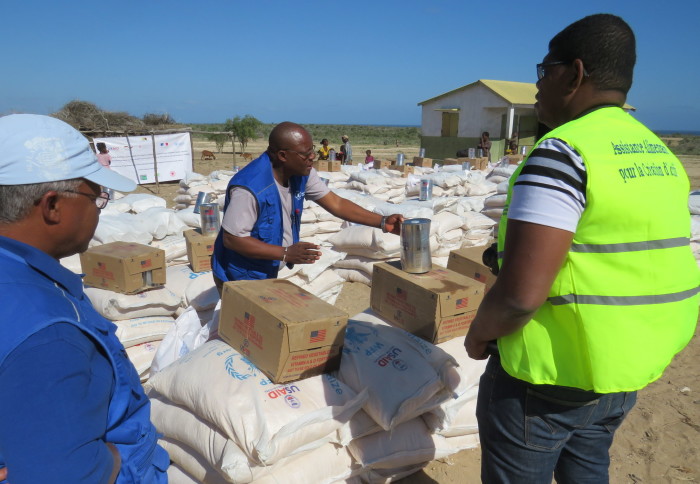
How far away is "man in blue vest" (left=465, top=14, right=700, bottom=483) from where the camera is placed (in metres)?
0.95

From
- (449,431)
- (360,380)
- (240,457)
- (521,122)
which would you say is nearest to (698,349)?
(449,431)

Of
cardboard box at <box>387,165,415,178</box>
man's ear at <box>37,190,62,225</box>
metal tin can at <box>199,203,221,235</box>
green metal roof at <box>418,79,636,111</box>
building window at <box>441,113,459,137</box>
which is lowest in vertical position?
metal tin can at <box>199,203,221,235</box>

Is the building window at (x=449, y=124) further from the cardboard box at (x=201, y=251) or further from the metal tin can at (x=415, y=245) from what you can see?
the metal tin can at (x=415, y=245)

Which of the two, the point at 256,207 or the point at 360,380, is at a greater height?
the point at 256,207

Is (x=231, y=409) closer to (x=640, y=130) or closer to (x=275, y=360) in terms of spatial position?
(x=275, y=360)

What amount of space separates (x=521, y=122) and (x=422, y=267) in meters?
17.2

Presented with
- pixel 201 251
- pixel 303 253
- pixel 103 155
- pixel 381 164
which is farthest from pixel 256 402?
pixel 103 155

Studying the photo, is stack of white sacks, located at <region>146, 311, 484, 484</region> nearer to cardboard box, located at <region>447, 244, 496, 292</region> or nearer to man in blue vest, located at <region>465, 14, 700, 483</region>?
cardboard box, located at <region>447, 244, 496, 292</region>

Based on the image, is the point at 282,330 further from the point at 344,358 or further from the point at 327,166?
the point at 327,166

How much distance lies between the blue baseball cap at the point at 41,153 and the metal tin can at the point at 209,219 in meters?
2.63

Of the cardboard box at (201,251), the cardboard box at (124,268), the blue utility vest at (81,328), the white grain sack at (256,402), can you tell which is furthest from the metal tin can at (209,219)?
the blue utility vest at (81,328)

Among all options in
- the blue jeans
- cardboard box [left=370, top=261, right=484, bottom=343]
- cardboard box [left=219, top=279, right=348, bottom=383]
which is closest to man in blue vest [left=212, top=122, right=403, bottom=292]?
cardboard box [left=219, top=279, right=348, bottom=383]

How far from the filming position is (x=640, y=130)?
41.1 inches

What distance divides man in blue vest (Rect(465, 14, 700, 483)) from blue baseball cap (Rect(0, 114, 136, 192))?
2.80 ft
